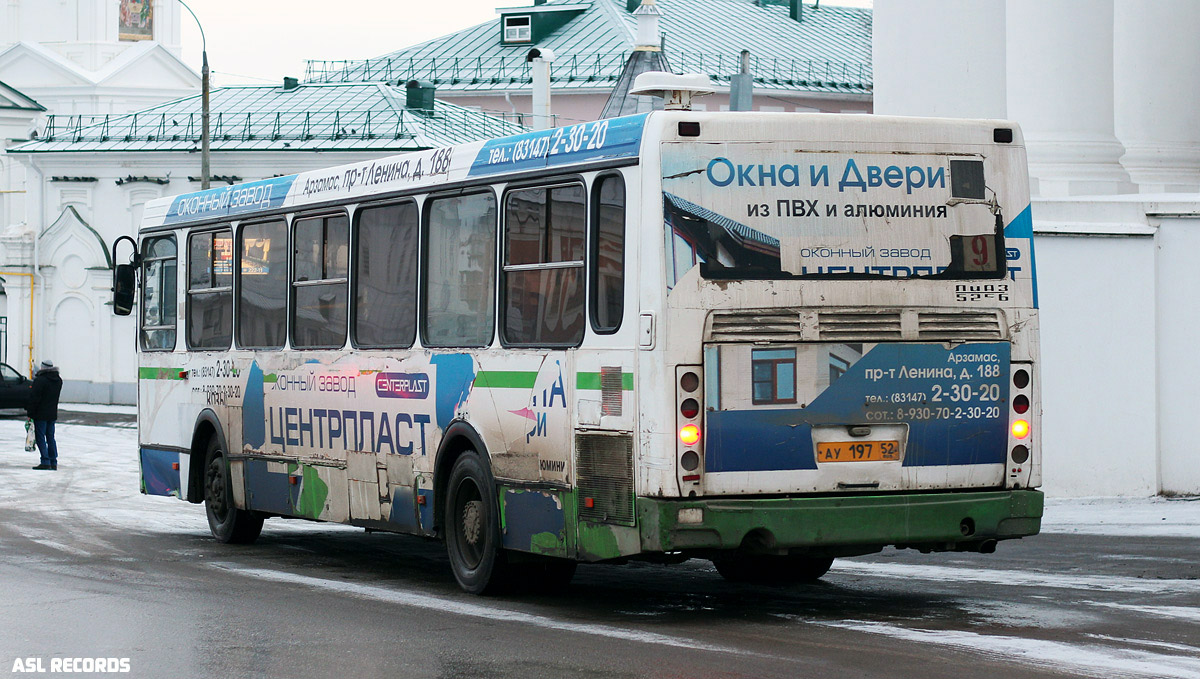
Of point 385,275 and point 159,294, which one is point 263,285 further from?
point 159,294

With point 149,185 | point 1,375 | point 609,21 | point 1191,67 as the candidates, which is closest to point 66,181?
point 149,185

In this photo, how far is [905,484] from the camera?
1015cm

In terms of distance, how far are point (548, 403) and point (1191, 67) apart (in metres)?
14.3

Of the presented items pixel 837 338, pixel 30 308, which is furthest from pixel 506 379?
pixel 30 308

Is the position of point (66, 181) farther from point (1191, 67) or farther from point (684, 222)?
point (684, 222)

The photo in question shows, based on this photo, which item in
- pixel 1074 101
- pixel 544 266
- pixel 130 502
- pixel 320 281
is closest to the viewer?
pixel 544 266

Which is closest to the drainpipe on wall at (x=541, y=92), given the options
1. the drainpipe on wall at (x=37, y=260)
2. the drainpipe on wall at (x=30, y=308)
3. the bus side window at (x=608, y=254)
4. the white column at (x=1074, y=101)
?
the drainpipe on wall at (x=37, y=260)

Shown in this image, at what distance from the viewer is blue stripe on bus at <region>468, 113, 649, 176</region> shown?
1007 cm

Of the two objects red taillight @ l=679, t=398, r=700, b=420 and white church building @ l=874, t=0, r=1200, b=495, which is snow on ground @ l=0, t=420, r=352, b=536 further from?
red taillight @ l=679, t=398, r=700, b=420

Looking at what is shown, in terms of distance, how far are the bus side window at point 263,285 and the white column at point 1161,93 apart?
36.7 ft

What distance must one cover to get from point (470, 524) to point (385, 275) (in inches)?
79.2

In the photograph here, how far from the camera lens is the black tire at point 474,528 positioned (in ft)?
36.8

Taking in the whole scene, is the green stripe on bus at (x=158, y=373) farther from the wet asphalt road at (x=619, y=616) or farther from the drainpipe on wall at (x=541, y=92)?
the drainpipe on wall at (x=541, y=92)

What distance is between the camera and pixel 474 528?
11555 mm
